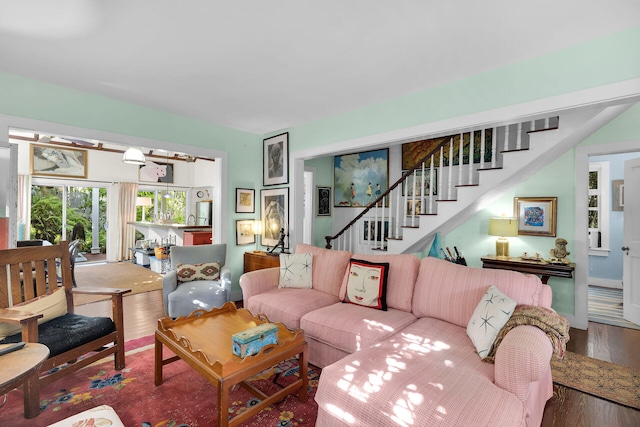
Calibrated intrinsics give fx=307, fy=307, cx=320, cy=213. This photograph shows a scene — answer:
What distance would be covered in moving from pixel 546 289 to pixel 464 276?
525 millimetres

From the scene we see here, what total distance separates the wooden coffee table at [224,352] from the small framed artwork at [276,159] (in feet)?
7.90

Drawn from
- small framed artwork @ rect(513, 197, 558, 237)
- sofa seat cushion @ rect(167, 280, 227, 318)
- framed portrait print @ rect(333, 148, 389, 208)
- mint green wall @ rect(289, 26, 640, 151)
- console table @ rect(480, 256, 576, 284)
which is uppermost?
mint green wall @ rect(289, 26, 640, 151)

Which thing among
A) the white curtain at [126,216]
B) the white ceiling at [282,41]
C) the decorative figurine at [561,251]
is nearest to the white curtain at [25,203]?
the white curtain at [126,216]

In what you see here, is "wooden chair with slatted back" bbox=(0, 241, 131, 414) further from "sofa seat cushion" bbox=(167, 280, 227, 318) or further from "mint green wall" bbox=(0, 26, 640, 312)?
"mint green wall" bbox=(0, 26, 640, 312)

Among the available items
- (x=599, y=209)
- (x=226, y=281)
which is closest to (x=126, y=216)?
(x=226, y=281)

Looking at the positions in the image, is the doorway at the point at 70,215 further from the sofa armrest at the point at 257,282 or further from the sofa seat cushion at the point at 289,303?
the sofa seat cushion at the point at 289,303

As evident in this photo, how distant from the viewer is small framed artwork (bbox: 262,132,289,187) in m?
4.54

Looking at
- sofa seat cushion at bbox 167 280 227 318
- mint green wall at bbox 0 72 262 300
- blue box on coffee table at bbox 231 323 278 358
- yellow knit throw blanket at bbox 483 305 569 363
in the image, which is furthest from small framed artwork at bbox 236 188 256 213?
yellow knit throw blanket at bbox 483 305 569 363

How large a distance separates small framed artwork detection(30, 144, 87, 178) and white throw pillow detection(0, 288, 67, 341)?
589 cm

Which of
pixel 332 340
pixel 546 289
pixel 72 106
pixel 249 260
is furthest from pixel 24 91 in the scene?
pixel 546 289

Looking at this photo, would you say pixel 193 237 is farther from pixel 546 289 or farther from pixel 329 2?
pixel 546 289

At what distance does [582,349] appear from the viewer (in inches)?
120

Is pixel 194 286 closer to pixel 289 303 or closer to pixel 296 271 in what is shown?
pixel 296 271

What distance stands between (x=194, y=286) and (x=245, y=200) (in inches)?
61.4
